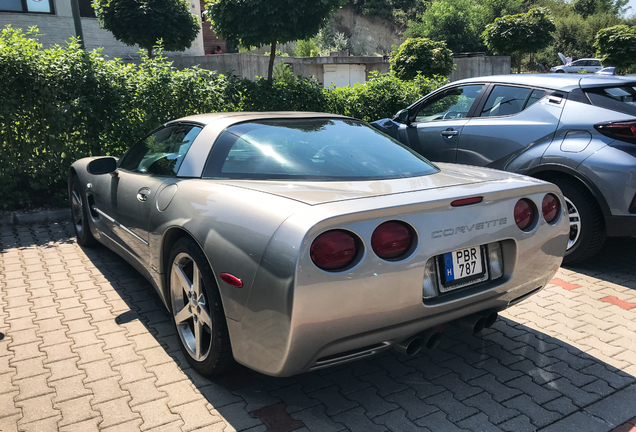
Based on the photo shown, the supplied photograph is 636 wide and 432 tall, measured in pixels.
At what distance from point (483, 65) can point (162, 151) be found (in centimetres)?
2724

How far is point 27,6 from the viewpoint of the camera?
738 inches

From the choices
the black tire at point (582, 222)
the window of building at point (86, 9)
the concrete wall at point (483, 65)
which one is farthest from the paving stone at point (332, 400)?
the concrete wall at point (483, 65)

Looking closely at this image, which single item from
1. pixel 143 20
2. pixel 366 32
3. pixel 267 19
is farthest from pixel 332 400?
pixel 366 32

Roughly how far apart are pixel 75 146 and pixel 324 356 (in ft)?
19.8

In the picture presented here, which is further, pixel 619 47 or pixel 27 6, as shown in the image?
pixel 619 47

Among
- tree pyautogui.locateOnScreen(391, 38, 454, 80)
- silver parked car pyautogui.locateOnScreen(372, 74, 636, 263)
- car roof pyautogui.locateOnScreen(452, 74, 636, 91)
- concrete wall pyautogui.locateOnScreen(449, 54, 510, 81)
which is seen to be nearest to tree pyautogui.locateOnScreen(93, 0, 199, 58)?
tree pyautogui.locateOnScreen(391, 38, 454, 80)

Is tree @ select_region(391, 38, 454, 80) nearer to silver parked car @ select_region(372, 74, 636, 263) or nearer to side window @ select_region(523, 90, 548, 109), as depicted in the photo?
silver parked car @ select_region(372, 74, 636, 263)

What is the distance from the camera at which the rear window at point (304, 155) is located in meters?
2.78

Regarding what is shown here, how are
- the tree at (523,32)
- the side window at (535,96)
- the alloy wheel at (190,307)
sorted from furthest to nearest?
the tree at (523,32) < the side window at (535,96) < the alloy wheel at (190,307)

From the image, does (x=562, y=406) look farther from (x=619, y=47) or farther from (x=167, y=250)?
(x=619, y=47)

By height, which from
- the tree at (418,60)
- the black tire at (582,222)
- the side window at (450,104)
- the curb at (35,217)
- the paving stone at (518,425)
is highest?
the tree at (418,60)

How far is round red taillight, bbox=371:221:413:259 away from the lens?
2.18m

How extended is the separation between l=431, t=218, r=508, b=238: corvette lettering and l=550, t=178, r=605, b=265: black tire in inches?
89.1

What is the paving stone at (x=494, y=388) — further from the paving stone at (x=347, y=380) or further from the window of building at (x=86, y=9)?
the window of building at (x=86, y=9)
